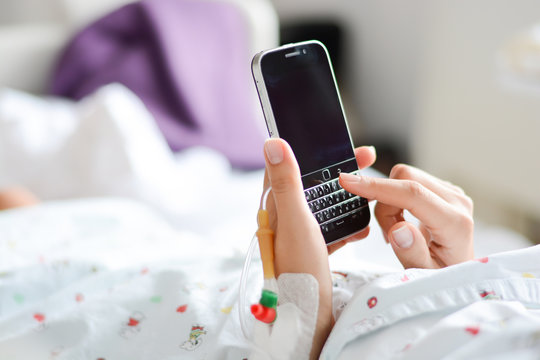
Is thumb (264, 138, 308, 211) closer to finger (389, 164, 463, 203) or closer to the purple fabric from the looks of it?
finger (389, 164, 463, 203)

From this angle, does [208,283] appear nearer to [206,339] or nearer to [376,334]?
[206,339]

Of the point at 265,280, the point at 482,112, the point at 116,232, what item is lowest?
the point at 482,112

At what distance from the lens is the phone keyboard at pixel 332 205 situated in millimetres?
534

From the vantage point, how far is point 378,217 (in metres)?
0.60

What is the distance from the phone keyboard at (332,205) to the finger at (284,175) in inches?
3.0

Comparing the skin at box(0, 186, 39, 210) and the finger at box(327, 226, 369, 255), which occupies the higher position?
the finger at box(327, 226, 369, 255)

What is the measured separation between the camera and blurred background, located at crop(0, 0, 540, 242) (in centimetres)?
141

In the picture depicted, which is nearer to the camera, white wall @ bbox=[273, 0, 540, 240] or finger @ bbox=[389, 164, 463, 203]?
A: finger @ bbox=[389, 164, 463, 203]

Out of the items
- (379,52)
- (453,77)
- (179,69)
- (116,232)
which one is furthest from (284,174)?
(379,52)

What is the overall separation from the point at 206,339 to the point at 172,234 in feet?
1.10

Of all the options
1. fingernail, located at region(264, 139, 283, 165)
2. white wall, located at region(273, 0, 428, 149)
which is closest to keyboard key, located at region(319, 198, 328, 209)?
fingernail, located at region(264, 139, 283, 165)

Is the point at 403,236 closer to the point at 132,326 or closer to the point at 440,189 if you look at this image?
the point at 440,189

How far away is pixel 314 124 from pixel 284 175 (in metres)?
0.12

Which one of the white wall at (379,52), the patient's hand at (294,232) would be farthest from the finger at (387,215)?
the white wall at (379,52)
